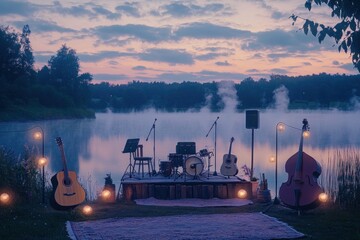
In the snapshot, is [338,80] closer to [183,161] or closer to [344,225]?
[183,161]

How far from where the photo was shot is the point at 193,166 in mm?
11141

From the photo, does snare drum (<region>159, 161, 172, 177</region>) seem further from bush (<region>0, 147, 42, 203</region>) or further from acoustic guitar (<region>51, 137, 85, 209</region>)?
acoustic guitar (<region>51, 137, 85, 209</region>)

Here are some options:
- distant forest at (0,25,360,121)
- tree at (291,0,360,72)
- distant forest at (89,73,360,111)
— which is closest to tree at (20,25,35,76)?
distant forest at (0,25,360,121)

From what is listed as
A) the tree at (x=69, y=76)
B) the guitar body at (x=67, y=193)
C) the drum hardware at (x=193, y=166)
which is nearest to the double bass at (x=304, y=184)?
the drum hardware at (x=193, y=166)

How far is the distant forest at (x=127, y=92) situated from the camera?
123ft

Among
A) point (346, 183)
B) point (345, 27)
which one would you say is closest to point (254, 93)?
point (346, 183)

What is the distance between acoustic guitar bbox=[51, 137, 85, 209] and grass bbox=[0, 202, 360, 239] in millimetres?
144

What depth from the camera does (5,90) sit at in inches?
1441

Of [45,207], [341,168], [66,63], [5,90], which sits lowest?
[45,207]

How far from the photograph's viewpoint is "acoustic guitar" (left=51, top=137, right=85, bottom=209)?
8.33m

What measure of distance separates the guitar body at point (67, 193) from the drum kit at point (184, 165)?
121 inches

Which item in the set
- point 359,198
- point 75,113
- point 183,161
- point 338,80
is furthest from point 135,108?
point 359,198

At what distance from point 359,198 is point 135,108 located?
45.6m

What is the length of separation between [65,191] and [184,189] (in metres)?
2.88
